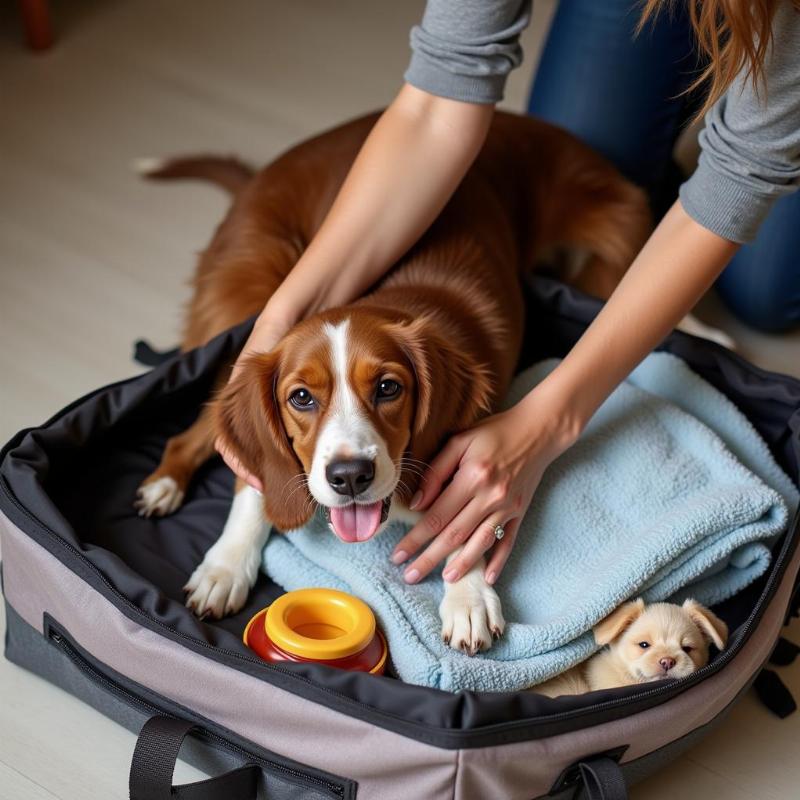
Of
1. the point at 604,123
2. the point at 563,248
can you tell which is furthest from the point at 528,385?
the point at 604,123

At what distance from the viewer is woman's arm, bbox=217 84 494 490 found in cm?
216

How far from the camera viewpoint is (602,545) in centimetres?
209

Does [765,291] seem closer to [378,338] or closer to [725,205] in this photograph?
[725,205]

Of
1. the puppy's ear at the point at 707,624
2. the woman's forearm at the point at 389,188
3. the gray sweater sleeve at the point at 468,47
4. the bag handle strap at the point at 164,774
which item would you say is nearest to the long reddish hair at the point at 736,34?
the gray sweater sleeve at the point at 468,47

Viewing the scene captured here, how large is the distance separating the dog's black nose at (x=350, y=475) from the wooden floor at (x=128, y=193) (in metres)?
0.56

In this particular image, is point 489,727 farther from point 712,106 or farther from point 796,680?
point 712,106

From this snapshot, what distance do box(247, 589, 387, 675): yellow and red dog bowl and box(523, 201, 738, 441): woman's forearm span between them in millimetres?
474

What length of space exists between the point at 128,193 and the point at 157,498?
4.42 ft

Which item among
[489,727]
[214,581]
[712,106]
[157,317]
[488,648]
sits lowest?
[157,317]

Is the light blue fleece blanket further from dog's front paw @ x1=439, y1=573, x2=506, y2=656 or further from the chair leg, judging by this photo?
the chair leg

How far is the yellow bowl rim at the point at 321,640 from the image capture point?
1788 mm

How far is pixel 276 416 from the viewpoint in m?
1.93

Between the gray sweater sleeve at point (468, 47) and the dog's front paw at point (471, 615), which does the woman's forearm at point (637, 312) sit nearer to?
the dog's front paw at point (471, 615)

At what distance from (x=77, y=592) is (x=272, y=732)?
14.9 inches
